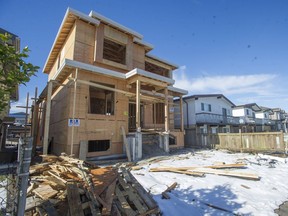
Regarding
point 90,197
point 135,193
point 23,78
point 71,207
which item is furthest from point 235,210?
point 23,78

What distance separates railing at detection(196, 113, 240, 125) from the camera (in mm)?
24750

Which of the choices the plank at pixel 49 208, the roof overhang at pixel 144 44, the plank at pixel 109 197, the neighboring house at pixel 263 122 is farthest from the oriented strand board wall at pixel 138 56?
the neighboring house at pixel 263 122

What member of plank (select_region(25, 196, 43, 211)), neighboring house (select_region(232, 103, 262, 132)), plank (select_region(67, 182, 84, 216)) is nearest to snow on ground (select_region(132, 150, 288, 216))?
plank (select_region(67, 182, 84, 216))

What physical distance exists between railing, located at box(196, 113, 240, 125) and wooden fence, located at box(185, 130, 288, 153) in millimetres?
5503

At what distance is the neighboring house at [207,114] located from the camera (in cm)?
2483

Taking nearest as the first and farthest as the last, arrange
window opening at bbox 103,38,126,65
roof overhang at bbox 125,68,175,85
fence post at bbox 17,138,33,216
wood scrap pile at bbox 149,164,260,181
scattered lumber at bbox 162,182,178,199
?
fence post at bbox 17,138,33,216 < scattered lumber at bbox 162,182,178,199 < wood scrap pile at bbox 149,164,260,181 < roof overhang at bbox 125,68,175,85 < window opening at bbox 103,38,126,65

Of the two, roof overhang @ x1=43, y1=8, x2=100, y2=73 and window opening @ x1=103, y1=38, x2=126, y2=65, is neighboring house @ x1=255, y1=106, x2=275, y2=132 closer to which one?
window opening @ x1=103, y1=38, x2=126, y2=65

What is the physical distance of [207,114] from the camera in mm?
25484

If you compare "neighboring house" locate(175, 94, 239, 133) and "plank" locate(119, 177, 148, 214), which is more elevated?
"neighboring house" locate(175, 94, 239, 133)

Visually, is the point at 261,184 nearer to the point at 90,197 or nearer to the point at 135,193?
the point at 135,193

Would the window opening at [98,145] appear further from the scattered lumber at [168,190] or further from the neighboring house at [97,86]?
the scattered lumber at [168,190]

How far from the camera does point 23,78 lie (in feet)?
9.13

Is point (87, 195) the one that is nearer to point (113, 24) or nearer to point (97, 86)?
point (97, 86)

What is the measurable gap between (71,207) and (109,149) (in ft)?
28.3
